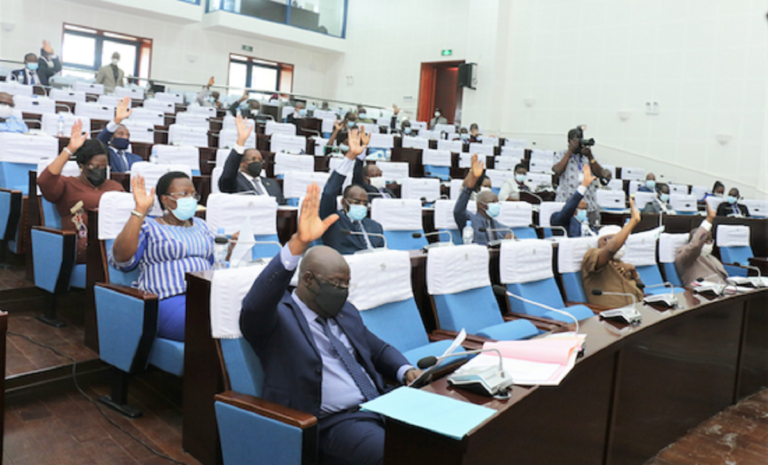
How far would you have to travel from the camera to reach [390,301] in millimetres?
2453

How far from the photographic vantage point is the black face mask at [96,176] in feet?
10.6

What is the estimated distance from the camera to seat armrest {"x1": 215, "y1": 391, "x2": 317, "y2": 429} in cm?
159

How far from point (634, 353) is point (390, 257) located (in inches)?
39.0

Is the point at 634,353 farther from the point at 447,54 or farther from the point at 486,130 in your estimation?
the point at 447,54

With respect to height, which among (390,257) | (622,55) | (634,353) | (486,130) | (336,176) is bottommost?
(634,353)

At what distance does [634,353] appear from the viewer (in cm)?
230

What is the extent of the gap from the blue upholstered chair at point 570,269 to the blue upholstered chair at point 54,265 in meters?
2.63

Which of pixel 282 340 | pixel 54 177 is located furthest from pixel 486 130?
pixel 282 340

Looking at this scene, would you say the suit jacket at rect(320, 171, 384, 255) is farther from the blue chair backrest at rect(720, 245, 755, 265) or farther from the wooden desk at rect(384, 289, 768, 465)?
the blue chair backrest at rect(720, 245, 755, 265)

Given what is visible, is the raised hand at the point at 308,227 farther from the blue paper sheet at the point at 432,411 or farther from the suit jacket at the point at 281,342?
the blue paper sheet at the point at 432,411

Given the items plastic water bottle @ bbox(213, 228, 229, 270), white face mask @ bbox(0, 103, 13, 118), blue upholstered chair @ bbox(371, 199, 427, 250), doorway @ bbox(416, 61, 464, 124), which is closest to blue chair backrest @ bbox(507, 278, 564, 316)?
blue upholstered chair @ bbox(371, 199, 427, 250)

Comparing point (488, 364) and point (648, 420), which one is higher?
point (488, 364)

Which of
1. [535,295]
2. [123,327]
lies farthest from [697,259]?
[123,327]

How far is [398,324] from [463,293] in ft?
1.75
